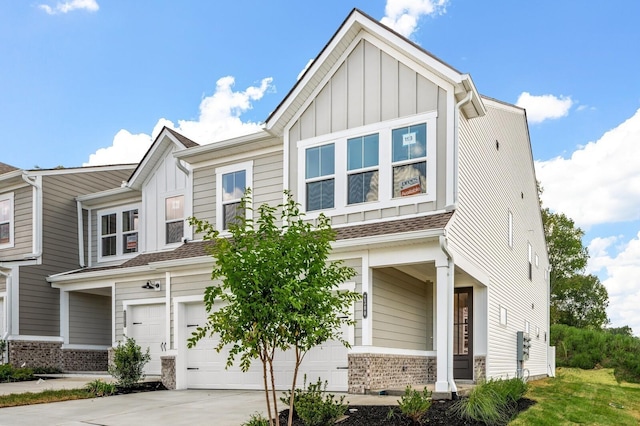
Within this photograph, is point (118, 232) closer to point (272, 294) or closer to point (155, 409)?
point (155, 409)

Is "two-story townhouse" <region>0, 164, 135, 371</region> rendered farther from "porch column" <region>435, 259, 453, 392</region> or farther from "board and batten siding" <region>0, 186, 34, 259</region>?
"porch column" <region>435, 259, 453, 392</region>

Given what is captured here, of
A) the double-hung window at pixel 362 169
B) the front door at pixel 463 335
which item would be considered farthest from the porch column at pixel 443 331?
the front door at pixel 463 335

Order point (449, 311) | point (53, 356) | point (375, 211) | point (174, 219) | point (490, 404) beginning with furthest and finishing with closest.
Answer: point (53, 356), point (174, 219), point (375, 211), point (449, 311), point (490, 404)

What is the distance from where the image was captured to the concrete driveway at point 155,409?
28.9 ft

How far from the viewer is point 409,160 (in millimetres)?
11602

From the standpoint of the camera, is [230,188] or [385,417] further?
[230,188]

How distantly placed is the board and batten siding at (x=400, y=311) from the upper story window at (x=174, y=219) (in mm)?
6563

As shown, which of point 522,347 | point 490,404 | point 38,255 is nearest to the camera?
point 490,404

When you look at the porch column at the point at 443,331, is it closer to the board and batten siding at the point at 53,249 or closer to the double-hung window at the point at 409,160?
the double-hung window at the point at 409,160

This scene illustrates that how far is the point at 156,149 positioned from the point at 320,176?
634 cm

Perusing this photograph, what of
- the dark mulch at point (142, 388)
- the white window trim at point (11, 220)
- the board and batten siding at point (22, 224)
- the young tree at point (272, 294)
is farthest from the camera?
the white window trim at point (11, 220)

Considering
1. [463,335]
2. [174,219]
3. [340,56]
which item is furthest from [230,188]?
[463,335]

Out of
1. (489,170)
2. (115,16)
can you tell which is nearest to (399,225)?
(489,170)

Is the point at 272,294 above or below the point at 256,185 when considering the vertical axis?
below
